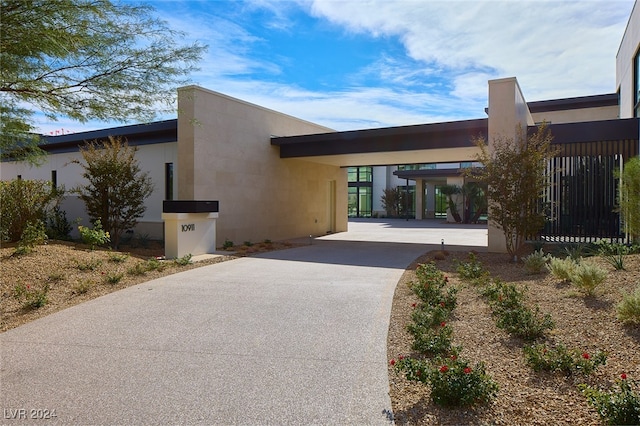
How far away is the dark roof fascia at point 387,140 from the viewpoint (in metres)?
14.0

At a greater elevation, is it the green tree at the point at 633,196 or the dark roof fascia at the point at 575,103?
the dark roof fascia at the point at 575,103

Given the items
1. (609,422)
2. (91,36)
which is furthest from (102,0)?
(609,422)

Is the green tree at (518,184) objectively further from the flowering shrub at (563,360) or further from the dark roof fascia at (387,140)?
the flowering shrub at (563,360)

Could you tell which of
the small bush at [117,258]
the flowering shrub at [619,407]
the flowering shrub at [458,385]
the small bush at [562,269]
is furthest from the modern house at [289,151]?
the flowering shrub at [619,407]

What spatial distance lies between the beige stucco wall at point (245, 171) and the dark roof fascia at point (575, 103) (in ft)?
40.1

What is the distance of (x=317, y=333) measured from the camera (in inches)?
212

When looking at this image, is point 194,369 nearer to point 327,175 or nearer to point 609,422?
point 609,422

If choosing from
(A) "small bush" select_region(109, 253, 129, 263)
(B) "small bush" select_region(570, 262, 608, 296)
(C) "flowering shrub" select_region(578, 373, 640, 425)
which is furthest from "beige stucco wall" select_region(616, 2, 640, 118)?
(A) "small bush" select_region(109, 253, 129, 263)

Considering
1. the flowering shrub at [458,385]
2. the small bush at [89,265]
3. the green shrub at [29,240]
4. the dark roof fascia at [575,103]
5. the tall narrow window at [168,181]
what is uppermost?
the dark roof fascia at [575,103]

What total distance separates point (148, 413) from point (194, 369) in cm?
85

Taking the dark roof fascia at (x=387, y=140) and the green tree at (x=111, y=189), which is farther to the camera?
the dark roof fascia at (x=387, y=140)

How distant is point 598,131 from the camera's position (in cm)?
1268

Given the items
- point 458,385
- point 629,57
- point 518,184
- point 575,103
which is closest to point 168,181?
point 518,184

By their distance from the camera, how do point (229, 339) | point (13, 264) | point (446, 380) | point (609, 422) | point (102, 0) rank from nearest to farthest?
point (609, 422) < point (446, 380) < point (229, 339) < point (102, 0) < point (13, 264)
